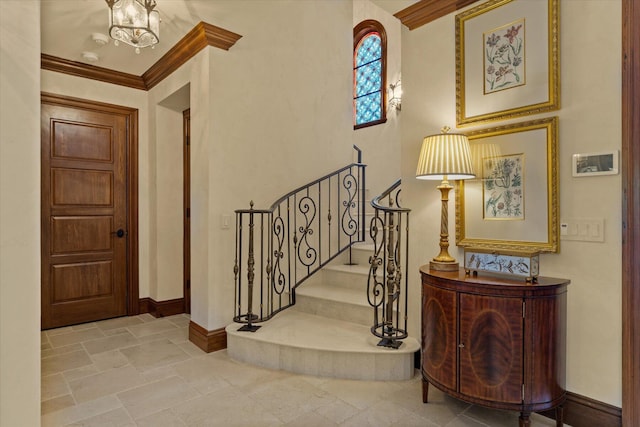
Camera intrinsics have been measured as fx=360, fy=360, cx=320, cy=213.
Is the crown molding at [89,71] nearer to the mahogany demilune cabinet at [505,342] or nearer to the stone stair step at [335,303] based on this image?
the stone stair step at [335,303]

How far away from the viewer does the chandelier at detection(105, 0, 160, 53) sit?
2.37 m

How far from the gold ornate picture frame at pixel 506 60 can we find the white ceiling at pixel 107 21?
59cm

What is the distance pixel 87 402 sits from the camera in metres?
2.32

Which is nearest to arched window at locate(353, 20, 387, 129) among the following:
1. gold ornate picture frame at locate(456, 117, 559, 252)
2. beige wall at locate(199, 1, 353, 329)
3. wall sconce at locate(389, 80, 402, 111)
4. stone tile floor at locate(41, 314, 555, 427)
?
wall sconce at locate(389, 80, 402, 111)

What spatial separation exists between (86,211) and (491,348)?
4.11 meters

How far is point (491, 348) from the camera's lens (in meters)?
1.93

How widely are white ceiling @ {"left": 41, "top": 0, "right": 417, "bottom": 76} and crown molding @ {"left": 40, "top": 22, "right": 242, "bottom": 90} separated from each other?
6 cm

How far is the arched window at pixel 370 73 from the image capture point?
582 centimetres

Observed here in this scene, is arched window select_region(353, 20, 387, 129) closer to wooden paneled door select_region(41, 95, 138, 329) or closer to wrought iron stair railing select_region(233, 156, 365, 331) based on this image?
wrought iron stair railing select_region(233, 156, 365, 331)

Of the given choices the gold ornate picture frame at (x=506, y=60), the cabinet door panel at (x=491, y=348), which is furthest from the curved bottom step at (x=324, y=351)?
the gold ornate picture frame at (x=506, y=60)

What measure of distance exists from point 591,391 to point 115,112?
4.89 meters

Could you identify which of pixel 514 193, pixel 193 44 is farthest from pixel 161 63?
pixel 514 193

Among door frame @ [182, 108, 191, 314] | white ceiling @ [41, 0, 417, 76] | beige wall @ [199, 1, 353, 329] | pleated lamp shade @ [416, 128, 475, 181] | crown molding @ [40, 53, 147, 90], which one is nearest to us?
pleated lamp shade @ [416, 128, 475, 181]

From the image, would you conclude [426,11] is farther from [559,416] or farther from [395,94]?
[395,94]
